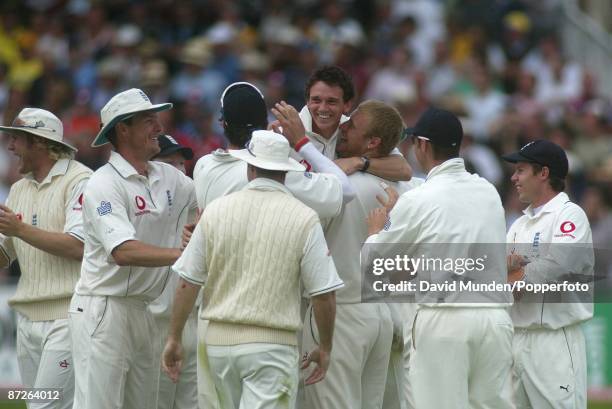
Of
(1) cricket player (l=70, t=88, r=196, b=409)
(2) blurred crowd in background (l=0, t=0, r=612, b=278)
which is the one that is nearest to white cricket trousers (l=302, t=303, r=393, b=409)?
(1) cricket player (l=70, t=88, r=196, b=409)

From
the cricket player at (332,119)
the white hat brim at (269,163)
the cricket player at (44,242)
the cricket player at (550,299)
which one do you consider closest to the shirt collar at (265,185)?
the white hat brim at (269,163)

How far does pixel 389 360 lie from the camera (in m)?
9.34

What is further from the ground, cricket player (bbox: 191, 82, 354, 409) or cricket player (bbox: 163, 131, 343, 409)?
cricket player (bbox: 191, 82, 354, 409)

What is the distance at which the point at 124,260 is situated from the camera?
8.34 m

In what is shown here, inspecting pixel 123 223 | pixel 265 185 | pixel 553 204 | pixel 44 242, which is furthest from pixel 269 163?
pixel 553 204

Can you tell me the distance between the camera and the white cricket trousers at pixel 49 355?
9000 millimetres

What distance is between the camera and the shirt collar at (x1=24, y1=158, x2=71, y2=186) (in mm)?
9383

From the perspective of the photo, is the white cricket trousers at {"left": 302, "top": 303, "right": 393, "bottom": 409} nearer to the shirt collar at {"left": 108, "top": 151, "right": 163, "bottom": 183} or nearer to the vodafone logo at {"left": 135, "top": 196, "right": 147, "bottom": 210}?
the vodafone logo at {"left": 135, "top": 196, "right": 147, "bottom": 210}

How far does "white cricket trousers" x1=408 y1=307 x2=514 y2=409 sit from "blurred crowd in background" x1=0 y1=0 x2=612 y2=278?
7756 millimetres

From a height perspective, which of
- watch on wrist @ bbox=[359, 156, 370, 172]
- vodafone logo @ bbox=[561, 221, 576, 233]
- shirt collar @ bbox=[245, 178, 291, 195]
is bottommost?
vodafone logo @ bbox=[561, 221, 576, 233]

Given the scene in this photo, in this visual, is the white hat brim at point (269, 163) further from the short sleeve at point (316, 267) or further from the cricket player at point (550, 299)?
the cricket player at point (550, 299)

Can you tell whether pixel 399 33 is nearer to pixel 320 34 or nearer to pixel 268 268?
pixel 320 34

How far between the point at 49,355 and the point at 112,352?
2.33 feet

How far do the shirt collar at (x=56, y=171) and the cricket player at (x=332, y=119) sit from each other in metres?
1.84
